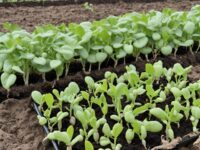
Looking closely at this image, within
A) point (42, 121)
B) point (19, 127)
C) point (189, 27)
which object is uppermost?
point (189, 27)

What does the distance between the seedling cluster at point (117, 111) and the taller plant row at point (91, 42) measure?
341 mm

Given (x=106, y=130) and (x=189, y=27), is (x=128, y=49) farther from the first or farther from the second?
(x=106, y=130)

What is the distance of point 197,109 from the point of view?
248 centimetres

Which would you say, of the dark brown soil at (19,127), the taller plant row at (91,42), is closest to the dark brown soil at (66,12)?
the taller plant row at (91,42)

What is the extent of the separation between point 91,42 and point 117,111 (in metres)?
0.82

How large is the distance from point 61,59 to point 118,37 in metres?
0.53

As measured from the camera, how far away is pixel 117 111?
101 inches

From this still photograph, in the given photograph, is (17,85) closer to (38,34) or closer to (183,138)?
(38,34)

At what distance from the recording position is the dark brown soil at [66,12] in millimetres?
5289

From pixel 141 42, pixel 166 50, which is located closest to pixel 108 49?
pixel 141 42

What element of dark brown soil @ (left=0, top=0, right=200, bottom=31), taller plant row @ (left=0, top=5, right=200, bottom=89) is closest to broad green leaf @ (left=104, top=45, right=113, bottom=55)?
taller plant row @ (left=0, top=5, right=200, bottom=89)

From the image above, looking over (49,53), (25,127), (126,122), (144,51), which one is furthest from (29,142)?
(144,51)

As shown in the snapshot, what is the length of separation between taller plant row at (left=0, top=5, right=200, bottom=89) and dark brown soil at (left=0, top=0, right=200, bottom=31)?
5.64ft

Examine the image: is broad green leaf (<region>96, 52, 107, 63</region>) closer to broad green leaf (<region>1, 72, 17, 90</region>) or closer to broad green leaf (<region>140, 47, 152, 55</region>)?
broad green leaf (<region>140, 47, 152, 55</region>)
